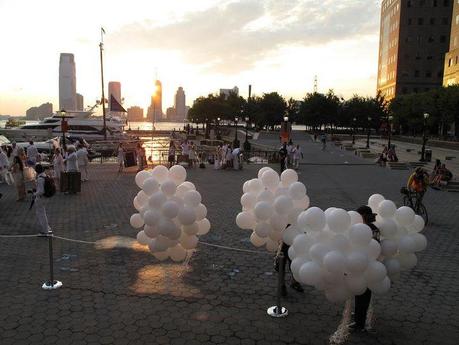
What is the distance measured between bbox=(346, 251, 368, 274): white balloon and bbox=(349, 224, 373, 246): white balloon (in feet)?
0.42

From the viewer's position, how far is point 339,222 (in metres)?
4.92

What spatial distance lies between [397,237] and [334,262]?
124cm

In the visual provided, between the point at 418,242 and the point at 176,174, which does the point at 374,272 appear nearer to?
the point at 418,242

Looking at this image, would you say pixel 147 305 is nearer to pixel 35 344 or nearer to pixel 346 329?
pixel 35 344

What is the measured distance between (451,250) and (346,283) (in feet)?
20.1

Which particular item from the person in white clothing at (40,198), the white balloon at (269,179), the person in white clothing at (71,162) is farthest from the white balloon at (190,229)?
the person in white clothing at (71,162)

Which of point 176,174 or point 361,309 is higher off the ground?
point 176,174

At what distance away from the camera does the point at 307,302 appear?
677cm

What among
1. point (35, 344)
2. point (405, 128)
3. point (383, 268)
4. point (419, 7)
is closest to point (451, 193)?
point (383, 268)

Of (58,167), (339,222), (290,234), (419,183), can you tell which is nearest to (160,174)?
(290,234)

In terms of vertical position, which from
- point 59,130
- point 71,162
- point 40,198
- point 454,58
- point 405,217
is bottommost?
point 40,198

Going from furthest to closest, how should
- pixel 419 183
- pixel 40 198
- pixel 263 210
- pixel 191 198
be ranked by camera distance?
pixel 419 183 < pixel 40 198 < pixel 191 198 < pixel 263 210

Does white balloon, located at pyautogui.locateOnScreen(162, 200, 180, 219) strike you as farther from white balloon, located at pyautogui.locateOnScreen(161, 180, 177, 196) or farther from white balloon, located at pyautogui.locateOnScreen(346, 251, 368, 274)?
white balloon, located at pyautogui.locateOnScreen(346, 251, 368, 274)

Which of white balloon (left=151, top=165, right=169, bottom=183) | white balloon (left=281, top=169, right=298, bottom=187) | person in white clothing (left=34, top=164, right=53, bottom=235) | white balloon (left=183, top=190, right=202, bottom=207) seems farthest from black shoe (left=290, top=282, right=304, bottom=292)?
person in white clothing (left=34, top=164, right=53, bottom=235)
